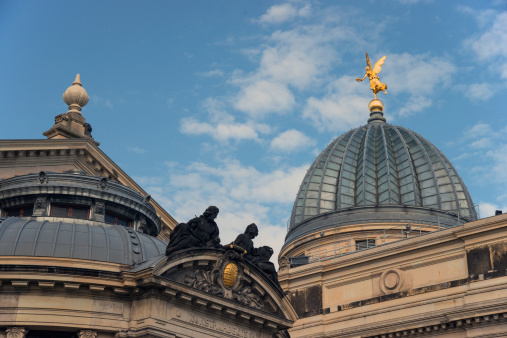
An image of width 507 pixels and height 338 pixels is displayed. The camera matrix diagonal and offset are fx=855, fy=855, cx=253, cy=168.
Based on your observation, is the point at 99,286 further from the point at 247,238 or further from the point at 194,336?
the point at 247,238

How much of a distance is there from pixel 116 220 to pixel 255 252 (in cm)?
577

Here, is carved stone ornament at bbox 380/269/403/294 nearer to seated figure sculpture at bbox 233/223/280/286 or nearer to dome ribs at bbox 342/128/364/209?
dome ribs at bbox 342/128/364/209

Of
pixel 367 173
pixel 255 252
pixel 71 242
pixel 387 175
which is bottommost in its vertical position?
pixel 71 242

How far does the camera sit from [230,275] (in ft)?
102

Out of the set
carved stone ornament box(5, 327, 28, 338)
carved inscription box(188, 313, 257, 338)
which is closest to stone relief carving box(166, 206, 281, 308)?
carved inscription box(188, 313, 257, 338)

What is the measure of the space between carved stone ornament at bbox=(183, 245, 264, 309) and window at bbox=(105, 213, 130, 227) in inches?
217

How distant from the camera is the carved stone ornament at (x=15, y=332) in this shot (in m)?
27.2

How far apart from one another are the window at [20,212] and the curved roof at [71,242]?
1.67 meters

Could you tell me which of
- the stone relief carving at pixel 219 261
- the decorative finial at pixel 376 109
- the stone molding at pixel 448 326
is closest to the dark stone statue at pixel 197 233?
the stone relief carving at pixel 219 261

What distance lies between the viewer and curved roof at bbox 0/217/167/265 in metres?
29.4

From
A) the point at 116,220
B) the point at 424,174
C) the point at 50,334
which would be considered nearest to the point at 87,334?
the point at 50,334

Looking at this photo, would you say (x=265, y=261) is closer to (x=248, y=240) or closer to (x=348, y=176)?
(x=248, y=240)

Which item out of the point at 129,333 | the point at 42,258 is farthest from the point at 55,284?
the point at 129,333

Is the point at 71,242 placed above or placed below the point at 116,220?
below
